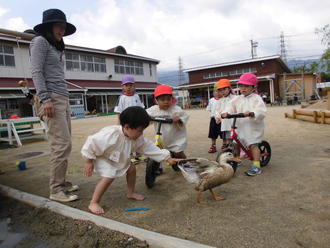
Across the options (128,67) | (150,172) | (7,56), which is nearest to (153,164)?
(150,172)

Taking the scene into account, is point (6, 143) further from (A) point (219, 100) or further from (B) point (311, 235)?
(B) point (311, 235)

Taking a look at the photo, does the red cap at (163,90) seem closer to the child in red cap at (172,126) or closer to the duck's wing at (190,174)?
the child in red cap at (172,126)

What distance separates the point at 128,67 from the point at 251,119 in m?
31.1

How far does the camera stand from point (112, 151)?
2814 mm

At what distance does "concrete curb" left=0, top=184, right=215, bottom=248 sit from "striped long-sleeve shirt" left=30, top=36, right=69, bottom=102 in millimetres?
1140

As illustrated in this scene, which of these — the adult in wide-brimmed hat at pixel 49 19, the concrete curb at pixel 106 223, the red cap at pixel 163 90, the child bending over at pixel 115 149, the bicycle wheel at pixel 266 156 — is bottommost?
the concrete curb at pixel 106 223

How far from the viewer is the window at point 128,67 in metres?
32.4

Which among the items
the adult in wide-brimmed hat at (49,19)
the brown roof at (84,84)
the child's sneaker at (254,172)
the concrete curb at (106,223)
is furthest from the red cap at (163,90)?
the brown roof at (84,84)

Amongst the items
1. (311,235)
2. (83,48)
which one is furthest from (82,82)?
(311,235)

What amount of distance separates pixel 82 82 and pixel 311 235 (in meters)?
28.3

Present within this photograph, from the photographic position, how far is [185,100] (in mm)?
32719

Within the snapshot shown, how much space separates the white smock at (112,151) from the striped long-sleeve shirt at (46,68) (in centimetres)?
78

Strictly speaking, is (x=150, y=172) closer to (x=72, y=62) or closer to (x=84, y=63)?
(x=72, y=62)

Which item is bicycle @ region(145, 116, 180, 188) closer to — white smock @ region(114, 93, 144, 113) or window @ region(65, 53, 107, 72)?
white smock @ region(114, 93, 144, 113)
